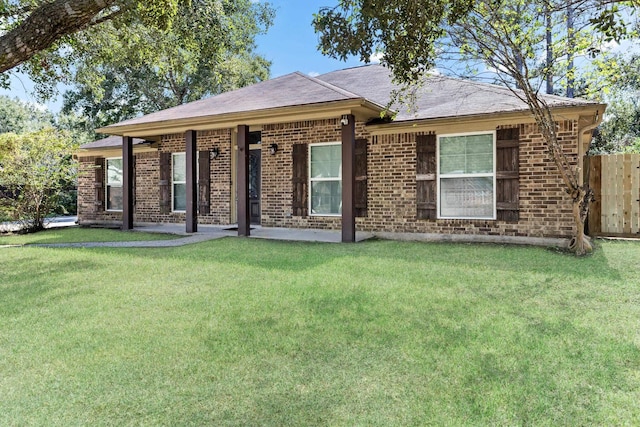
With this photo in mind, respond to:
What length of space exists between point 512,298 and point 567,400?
1.98 meters

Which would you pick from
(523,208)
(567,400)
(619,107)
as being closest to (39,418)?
(567,400)

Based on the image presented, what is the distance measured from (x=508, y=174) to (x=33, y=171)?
1180 centimetres

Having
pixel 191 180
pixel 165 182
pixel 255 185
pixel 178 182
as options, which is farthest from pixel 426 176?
pixel 165 182

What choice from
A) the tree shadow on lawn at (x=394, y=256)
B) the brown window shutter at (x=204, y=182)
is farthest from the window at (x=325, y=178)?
the brown window shutter at (x=204, y=182)

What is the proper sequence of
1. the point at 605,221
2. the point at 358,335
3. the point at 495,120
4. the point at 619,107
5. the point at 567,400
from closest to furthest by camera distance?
the point at 567,400
the point at 358,335
the point at 495,120
the point at 605,221
the point at 619,107

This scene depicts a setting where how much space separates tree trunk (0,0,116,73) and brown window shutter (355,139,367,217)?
5.88 m

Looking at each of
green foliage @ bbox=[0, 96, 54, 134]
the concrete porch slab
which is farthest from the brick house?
green foliage @ bbox=[0, 96, 54, 134]

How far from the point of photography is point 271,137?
10328mm

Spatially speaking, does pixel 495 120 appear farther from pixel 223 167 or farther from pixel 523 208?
pixel 223 167

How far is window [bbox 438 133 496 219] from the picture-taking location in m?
7.96

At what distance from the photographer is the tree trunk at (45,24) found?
4117 mm

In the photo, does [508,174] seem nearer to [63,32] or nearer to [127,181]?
[63,32]

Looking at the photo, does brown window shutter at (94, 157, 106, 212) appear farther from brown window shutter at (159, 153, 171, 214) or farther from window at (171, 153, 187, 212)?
window at (171, 153, 187, 212)

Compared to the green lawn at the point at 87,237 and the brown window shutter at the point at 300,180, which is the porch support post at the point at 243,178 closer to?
the brown window shutter at the point at 300,180
